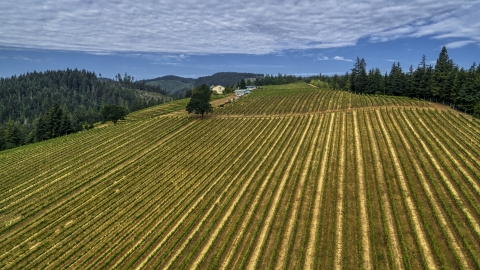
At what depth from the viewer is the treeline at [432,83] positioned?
7231 centimetres

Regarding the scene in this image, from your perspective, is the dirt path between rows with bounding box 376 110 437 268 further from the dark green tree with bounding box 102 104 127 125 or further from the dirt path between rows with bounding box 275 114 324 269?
the dark green tree with bounding box 102 104 127 125

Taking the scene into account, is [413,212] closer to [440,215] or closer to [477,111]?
[440,215]

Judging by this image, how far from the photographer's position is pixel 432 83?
291 ft

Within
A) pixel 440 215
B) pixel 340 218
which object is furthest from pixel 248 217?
pixel 440 215

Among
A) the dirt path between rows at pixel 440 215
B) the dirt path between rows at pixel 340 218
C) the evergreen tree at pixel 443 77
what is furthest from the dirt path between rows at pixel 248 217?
the evergreen tree at pixel 443 77

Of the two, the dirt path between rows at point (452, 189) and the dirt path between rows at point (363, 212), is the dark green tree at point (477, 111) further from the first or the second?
the dirt path between rows at point (363, 212)

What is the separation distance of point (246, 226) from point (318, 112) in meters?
55.0

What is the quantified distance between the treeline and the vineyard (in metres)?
10.8

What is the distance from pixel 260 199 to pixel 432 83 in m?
77.3

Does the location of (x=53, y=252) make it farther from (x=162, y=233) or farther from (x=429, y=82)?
(x=429, y=82)

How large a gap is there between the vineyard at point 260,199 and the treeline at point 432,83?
10.8 m

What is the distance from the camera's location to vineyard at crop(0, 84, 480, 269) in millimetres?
29016

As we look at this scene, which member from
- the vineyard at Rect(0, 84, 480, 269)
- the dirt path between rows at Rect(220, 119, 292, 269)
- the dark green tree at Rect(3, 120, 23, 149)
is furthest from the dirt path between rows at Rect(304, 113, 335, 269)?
the dark green tree at Rect(3, 120, 23, 149)

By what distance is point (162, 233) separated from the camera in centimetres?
3428
